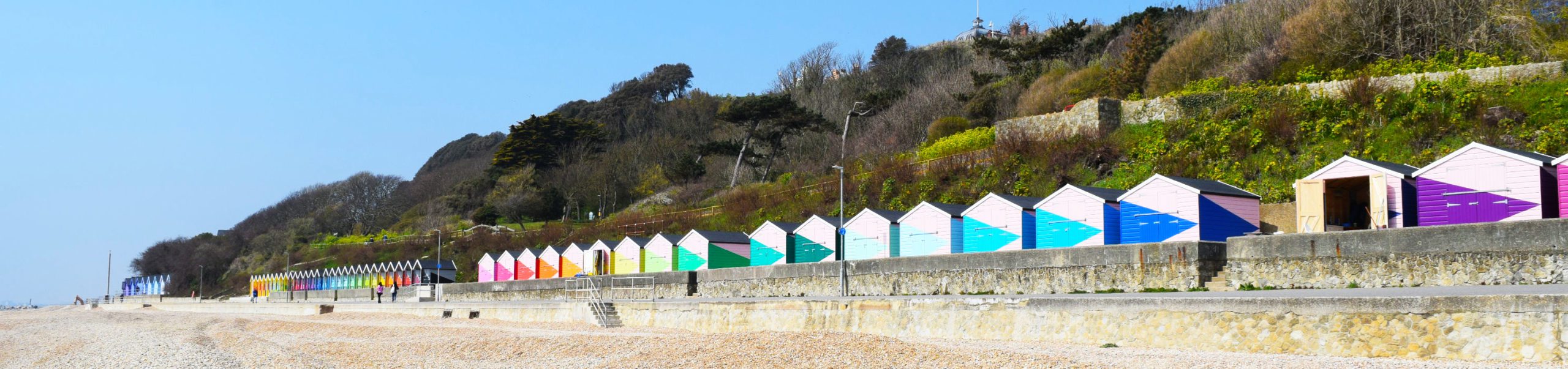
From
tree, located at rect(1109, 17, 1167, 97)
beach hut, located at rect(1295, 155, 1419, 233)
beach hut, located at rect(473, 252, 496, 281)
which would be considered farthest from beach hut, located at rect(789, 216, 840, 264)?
beach hut, located at rect(473, 252, 496, 281)

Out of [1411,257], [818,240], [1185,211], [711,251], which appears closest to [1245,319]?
[1411,257]

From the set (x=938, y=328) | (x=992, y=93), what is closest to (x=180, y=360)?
(x=938, y=328)

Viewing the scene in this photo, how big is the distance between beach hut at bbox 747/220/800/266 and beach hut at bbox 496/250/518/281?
559 inches

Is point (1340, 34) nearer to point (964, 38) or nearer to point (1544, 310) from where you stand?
point (1544, 310)

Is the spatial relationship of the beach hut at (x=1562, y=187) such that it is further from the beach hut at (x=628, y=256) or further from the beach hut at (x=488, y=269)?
the beach hut at (x=488, y=269)

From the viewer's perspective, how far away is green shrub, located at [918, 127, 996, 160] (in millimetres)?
41000

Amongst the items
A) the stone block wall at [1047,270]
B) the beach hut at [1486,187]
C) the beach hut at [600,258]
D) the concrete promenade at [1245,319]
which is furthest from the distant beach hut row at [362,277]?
the beach hut at [1486,187]

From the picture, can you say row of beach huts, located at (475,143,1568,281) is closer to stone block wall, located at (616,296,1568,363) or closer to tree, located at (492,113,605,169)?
stone block wall, located at (616,296,1568,363)

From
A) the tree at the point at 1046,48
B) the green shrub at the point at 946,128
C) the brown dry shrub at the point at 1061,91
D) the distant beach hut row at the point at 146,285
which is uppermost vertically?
the tree at the point at 1046,48

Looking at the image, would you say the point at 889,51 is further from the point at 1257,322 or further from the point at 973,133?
the point at 1257,322

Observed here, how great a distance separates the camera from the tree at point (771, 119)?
197 ft

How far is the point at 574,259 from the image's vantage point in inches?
1634

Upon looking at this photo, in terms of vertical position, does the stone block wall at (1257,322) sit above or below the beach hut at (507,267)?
below

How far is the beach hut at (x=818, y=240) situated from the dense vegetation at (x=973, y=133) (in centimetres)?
585
